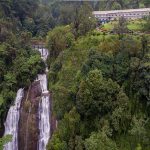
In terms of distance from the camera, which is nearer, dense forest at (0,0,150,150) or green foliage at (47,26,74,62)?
dense forest at (0,0,150,150)

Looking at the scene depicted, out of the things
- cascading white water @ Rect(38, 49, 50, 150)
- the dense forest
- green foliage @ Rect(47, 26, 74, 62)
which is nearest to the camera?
the dense forest

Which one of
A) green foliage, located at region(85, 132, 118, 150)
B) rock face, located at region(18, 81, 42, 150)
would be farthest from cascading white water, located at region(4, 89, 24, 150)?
green foliage, located at region(85, 132, 118, 150)

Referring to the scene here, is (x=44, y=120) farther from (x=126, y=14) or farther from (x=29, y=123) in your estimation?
(x=126, y=14)

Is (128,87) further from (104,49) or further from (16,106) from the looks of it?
(16,106)

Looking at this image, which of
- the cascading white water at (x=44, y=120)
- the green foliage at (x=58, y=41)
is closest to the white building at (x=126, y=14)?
the green foliage at (x=58, y=41)

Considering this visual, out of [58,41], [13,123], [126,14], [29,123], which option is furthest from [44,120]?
[126,14]

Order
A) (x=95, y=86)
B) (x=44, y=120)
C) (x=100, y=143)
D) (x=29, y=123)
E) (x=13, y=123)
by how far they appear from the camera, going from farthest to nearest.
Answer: (x=13, y=123) < (x=44, y=120) < (x=29, y=123) < (x=95, y=86) < (x=100, y=143)

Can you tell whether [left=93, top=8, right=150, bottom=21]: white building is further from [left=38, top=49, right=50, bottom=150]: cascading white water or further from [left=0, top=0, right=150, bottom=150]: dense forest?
[left=38, top=49, right=50, bottom=150]: cascading white water

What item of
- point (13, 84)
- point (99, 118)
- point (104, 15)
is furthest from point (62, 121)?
point (104, 15)
